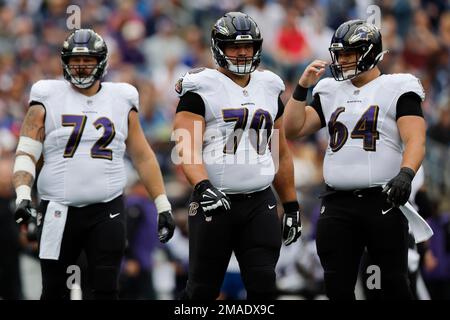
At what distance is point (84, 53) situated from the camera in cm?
747

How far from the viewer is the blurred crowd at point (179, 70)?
10.8 meters

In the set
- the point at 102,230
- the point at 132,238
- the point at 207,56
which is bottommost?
the point at 132,238

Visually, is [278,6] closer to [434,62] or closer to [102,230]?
[434,62]

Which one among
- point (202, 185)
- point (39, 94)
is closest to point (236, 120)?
point (202, 185)

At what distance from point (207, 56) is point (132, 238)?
4.32m

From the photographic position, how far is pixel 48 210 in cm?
741

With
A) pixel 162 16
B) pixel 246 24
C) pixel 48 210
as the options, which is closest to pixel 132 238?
pixel 48 210

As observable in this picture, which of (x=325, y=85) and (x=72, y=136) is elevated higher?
(x=325, y=85)

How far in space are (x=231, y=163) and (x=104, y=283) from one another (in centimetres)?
115

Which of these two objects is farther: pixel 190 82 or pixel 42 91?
pixel 42 91

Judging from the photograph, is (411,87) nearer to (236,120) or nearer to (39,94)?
(236,120)

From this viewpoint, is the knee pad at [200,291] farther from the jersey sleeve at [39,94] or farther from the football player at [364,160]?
the jersey sleeve at [39,94]

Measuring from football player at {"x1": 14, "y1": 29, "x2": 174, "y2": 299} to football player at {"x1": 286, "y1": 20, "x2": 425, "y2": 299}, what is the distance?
46.0 inches

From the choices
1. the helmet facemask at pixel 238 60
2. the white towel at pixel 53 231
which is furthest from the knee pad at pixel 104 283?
the helmet facemask at pixel 238 60
